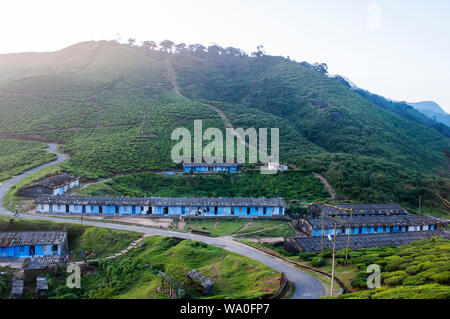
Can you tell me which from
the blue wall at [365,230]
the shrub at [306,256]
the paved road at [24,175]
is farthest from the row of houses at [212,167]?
the shrub at [306,256]

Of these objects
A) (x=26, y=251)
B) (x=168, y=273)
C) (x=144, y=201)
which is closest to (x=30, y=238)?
(x=26, y=251)

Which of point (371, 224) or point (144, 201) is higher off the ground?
point (144, 201)

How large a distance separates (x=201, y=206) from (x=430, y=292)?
27.9 meters

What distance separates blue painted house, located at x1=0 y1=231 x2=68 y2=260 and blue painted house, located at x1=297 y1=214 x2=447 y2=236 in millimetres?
24499

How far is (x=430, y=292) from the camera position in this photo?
13.3 metres

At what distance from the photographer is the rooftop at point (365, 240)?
29.1 m

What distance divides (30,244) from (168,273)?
13039mm

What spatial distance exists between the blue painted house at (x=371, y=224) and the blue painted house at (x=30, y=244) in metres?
24.5

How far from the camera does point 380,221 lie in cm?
3816

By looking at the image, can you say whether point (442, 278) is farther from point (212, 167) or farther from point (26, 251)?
point (212, 167)

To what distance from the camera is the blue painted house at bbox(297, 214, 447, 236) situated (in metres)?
35.3

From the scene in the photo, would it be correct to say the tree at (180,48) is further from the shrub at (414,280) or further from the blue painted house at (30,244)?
the shrub at (414,280)
